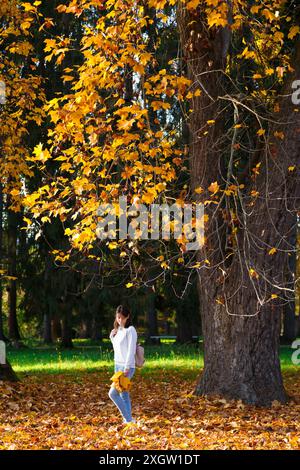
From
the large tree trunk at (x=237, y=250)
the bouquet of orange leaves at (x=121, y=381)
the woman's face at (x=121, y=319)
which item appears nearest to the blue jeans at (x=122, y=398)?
the bouquet of orange leaves at (x=121, y=381)

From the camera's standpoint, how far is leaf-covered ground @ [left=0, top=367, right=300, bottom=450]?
8.38 meters

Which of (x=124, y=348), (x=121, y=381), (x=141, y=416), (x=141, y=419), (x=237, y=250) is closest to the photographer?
(x=121, y=381)

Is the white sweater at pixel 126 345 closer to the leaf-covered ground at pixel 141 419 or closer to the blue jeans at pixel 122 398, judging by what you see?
the blue jeans at pixel 122 398

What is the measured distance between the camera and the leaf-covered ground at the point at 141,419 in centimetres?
838

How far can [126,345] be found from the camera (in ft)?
29.5

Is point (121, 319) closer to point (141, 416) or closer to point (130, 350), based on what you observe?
point (130, 350)

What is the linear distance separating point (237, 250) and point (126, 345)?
2732 millimetres

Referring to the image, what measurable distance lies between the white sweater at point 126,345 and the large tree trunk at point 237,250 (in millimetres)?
2367

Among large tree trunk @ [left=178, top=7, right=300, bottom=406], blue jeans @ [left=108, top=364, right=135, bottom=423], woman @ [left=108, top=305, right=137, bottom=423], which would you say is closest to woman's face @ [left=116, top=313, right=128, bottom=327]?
woman @ [left=108, top=305, right=137, bottom=423]

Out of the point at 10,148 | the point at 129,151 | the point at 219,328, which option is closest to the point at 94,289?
the point at 10,148

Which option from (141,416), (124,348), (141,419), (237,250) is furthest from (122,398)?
(237,250)

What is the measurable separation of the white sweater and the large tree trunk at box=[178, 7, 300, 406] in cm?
237

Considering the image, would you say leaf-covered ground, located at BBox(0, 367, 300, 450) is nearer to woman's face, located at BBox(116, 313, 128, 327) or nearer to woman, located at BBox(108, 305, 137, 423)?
woman, located at BBox(108, 305, 137, 423)

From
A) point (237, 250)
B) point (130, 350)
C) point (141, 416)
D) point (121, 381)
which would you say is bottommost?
point (141, 416)
